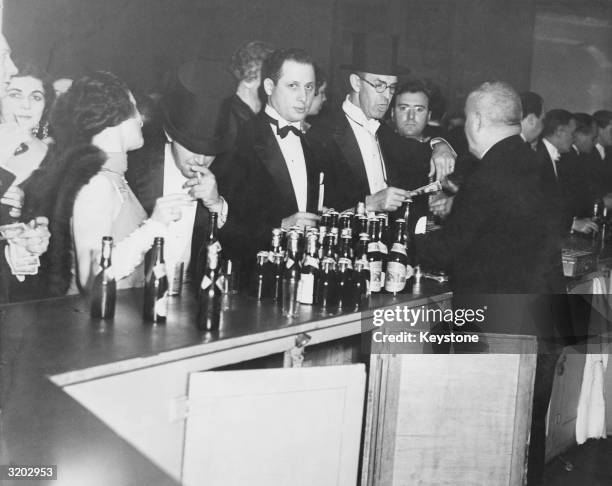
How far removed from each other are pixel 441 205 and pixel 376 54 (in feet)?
2.24

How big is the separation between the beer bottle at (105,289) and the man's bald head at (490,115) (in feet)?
5.40

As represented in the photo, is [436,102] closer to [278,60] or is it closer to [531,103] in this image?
[531,103]

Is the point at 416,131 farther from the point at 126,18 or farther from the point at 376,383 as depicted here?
the point at 126,18

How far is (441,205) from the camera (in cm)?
338

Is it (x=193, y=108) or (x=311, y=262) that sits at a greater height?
(x=193, y=108)

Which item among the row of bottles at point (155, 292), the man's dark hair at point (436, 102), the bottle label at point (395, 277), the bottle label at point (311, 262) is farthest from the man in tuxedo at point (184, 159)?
the man's dark hair at point (436, 102)

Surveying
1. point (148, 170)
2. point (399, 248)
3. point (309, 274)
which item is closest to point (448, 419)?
point (399, 248)

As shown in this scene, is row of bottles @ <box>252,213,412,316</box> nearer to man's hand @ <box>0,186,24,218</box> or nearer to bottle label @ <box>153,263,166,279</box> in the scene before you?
bottle label @ <box>153,263,166,279</box>

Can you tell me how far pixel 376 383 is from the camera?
2.86 m

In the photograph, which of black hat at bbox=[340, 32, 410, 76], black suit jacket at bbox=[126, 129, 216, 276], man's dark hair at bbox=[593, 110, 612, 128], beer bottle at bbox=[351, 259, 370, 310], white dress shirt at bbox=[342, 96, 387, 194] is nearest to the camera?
black suit jacket at bbox=[126, 129, 216, 276]

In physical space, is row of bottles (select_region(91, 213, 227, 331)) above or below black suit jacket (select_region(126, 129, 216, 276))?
below

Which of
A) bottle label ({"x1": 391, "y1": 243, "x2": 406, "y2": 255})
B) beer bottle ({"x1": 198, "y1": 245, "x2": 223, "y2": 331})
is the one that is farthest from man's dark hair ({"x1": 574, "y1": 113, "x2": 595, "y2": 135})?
beer bottle ({"x1": 198, "y1": 245, "x2": 223, "y2": 331})

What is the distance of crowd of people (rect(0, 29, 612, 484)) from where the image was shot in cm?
239

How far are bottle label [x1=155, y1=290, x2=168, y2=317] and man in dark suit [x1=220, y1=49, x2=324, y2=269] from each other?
1.62 ft
